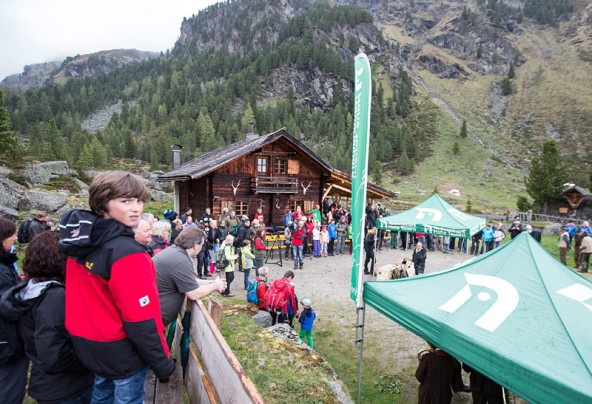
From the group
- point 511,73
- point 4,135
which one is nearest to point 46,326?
point 4,135

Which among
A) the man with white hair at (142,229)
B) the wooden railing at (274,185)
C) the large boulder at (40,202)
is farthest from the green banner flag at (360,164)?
the large boulder at (40,202)

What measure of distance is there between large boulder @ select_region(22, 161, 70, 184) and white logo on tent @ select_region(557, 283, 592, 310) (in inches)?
1324

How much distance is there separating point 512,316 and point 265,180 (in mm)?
16410

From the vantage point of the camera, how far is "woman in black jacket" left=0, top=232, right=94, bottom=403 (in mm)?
2273

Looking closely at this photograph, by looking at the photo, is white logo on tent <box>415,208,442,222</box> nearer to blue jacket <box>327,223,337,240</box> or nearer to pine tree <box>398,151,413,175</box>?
blue jacket <box>327,223,337,240</box>

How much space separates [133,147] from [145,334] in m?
78.5

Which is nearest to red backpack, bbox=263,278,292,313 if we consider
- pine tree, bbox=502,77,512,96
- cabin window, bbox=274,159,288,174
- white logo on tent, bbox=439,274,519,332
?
white logo on tent, bbox=439,274,519,332

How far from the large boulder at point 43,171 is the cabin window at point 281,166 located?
834 inches

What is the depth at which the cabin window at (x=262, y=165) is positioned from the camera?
65.5 ft

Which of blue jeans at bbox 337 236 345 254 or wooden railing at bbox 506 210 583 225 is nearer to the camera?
blue jeans at bbox 337 236 345 254

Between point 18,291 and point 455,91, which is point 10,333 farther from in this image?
point 455,91

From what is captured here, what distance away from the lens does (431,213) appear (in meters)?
13.4

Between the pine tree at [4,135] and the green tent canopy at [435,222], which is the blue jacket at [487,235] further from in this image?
the pine tree at [4,135]

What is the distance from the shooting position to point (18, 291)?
7.96 feet
